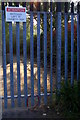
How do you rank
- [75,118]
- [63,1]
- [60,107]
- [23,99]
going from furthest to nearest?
1. [23,99]
2. [63,1]
3. [60,107]
4. [75,118]

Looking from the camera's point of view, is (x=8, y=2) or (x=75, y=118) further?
(x=8, y=2)

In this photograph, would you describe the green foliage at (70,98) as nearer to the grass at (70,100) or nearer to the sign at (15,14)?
the grass at (70,100)

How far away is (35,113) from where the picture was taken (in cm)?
433

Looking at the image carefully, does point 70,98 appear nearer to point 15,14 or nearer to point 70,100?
point 70,100

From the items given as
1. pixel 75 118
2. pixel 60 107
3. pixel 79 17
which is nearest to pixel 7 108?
pixel 60 107

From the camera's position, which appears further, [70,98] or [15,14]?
[15,14]

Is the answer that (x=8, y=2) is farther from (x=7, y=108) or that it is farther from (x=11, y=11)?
(x=7, y=108)

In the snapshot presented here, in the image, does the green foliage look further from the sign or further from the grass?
the sign

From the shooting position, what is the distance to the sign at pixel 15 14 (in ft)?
14.1

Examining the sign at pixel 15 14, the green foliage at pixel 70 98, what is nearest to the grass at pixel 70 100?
the green foliage at pixel 70 98

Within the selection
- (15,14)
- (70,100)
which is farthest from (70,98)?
(15,14)

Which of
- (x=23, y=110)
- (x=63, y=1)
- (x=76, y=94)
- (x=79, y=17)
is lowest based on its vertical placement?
(x=23, y=110)

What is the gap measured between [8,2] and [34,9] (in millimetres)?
517

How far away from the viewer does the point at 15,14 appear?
4344 mm
